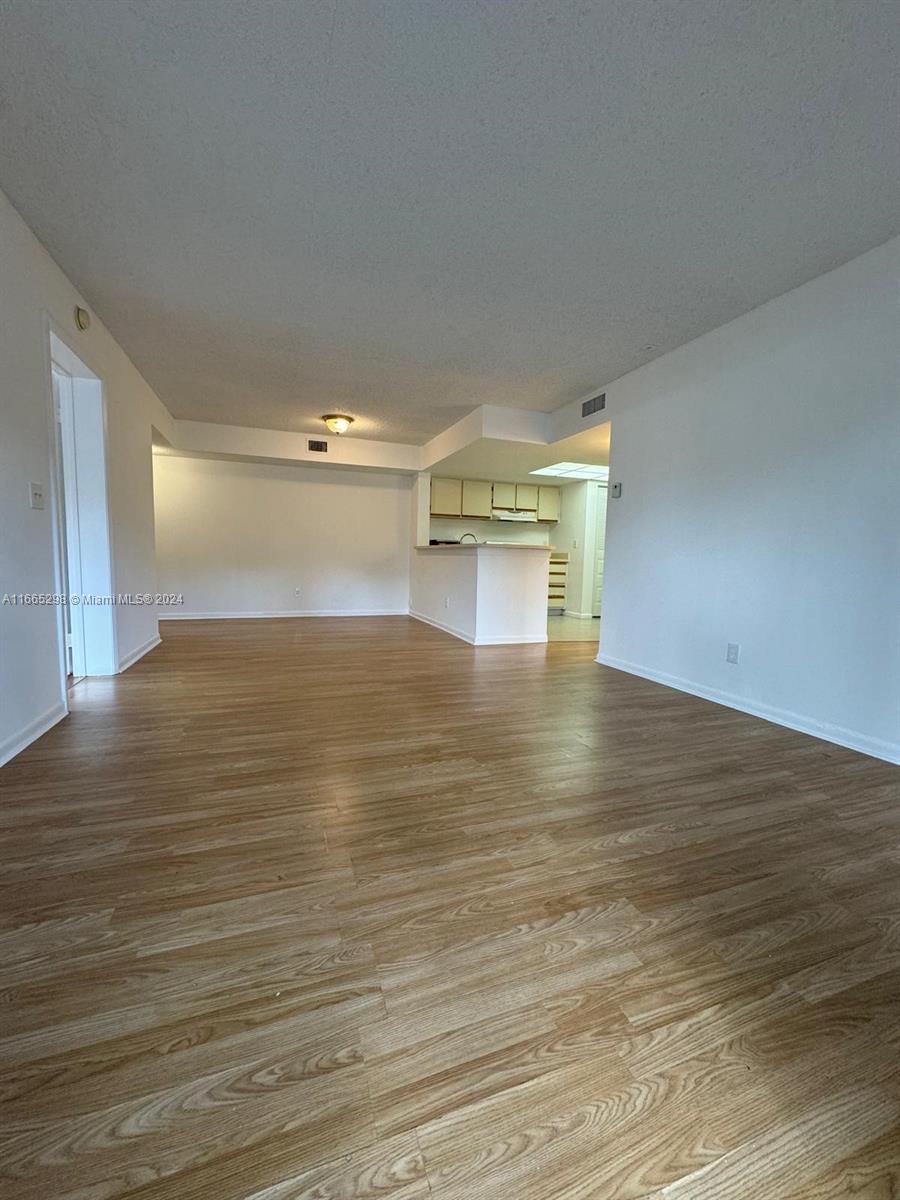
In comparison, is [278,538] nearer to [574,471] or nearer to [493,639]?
[493,639]

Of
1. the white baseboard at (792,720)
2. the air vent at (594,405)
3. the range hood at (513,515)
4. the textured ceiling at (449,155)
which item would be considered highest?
the textured ceiling at (449,155)

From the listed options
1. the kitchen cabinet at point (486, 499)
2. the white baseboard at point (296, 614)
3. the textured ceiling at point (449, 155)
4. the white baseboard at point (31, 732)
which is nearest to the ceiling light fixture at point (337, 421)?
the textured ceiling at point (449, 155)

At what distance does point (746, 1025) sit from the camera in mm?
958

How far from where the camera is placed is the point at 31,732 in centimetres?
228

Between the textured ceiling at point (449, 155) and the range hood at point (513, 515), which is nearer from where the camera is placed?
the textured ceiling at point (449, 155)

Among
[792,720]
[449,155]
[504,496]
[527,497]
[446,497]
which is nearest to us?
[449,155]

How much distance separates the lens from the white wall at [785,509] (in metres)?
2.31

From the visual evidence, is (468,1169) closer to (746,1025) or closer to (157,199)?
(746,1025)

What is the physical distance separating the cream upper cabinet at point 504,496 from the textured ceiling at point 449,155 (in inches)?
174

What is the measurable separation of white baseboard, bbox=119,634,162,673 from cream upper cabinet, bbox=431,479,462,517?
13.5 ft

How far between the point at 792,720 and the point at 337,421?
15.6ft

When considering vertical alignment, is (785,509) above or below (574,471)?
below

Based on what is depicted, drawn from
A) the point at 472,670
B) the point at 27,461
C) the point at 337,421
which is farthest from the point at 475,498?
the point at 27,461

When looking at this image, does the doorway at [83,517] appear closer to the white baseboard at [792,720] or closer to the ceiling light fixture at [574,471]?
the white baseboard at [792,720]
